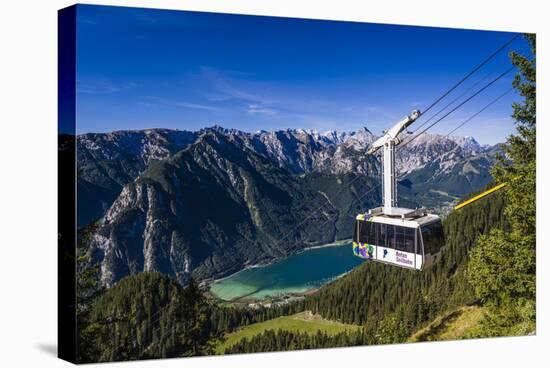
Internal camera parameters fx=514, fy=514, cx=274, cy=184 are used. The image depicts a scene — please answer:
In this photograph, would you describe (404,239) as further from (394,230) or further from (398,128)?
(398,128)

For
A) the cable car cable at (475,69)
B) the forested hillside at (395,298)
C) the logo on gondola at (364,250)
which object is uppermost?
the cable car cable at (475,69)

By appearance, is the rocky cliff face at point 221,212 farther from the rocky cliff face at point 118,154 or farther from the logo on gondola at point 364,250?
the logo on gondola at point 364,250

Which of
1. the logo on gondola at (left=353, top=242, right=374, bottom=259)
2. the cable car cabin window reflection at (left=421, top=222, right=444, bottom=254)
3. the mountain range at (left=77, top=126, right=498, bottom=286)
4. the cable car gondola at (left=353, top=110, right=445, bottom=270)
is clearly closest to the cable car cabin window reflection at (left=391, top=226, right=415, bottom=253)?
the cable car gondola at (left=353, top=110, right=445, bottom=270)

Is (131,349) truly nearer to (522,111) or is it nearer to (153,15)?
(153,15)

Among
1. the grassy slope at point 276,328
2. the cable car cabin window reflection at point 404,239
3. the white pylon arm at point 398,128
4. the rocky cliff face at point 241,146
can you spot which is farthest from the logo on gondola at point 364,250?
the rocky cliff face at point 241,146

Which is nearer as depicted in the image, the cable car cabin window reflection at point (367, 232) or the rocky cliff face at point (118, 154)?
the cable car cabin window reflection at point (367, 232)

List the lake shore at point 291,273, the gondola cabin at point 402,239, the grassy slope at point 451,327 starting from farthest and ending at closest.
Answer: the lake shore at point 291,273 → the grassy slope at point 451,327 → the gondola cabin at point 402,239

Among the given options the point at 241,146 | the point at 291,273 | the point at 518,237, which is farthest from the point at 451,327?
the point at 291,273
